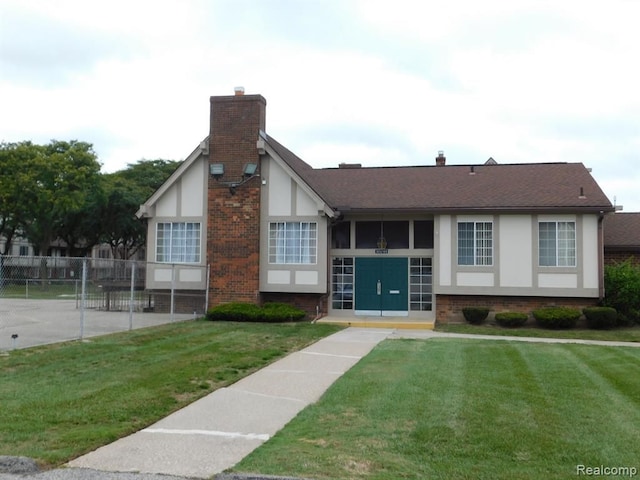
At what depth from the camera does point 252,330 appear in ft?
53.8

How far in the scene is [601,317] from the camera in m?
17.8

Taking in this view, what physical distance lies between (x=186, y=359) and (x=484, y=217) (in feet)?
38.7

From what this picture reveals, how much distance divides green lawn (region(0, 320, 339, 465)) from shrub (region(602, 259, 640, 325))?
961 centimetres

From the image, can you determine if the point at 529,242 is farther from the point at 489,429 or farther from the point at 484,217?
the point at 489,429

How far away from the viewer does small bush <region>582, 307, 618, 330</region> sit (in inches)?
699

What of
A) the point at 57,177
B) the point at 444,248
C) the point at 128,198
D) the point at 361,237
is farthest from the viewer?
the point at 128,198

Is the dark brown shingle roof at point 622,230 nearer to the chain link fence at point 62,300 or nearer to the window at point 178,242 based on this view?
the window at point 178,242

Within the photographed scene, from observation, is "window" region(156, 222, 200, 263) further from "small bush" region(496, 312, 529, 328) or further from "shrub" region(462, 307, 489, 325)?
"small bush" region(496, 312, 529, 328)

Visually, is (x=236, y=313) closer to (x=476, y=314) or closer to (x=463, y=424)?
(x=476, y=314)

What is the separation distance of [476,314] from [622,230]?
705cm

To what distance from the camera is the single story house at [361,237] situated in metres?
19.0

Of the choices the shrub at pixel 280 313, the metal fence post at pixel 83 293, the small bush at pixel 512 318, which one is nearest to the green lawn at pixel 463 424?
the metal fence post at pixel 83 293

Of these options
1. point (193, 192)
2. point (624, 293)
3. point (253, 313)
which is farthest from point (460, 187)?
point (193, 192)

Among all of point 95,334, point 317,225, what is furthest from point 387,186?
point 95,334
